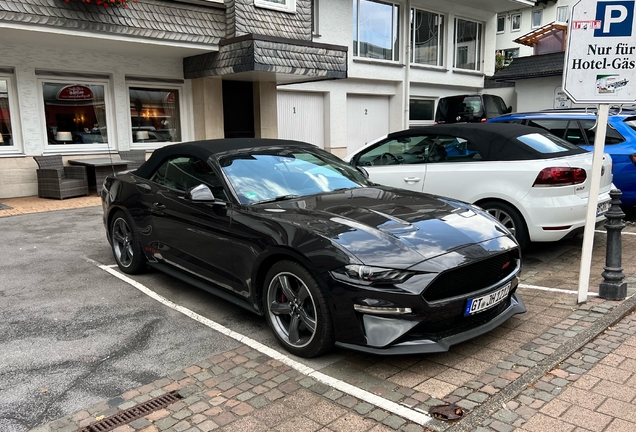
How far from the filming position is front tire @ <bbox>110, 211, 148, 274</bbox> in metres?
5.49

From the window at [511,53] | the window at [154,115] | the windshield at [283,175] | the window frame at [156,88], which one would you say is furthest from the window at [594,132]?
the window at [511,53]

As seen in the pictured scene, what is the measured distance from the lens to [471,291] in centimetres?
351

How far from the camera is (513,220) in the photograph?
5.80 meters

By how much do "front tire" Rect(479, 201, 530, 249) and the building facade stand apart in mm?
6925

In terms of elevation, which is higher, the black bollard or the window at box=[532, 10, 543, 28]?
the window at box=[532, 10, 543, 28]

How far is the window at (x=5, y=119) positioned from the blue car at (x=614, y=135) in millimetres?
10455

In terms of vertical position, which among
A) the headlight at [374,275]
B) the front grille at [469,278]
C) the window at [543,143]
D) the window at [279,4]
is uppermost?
the window at [279,4]

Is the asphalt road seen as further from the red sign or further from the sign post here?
the red sign

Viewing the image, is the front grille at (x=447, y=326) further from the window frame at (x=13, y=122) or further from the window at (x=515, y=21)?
the window at (x=515, y=21)

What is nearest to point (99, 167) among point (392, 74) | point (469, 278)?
point (469, 278)

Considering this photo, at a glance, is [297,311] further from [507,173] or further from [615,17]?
[615,17]

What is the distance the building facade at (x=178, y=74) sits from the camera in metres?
10.7

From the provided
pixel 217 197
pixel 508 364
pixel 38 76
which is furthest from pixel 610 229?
pixel 38 76

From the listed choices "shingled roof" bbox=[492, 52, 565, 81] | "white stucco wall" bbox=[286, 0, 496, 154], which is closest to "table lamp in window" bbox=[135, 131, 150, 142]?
"white stucco wall" bbox=[286, 0, 496, 154]
